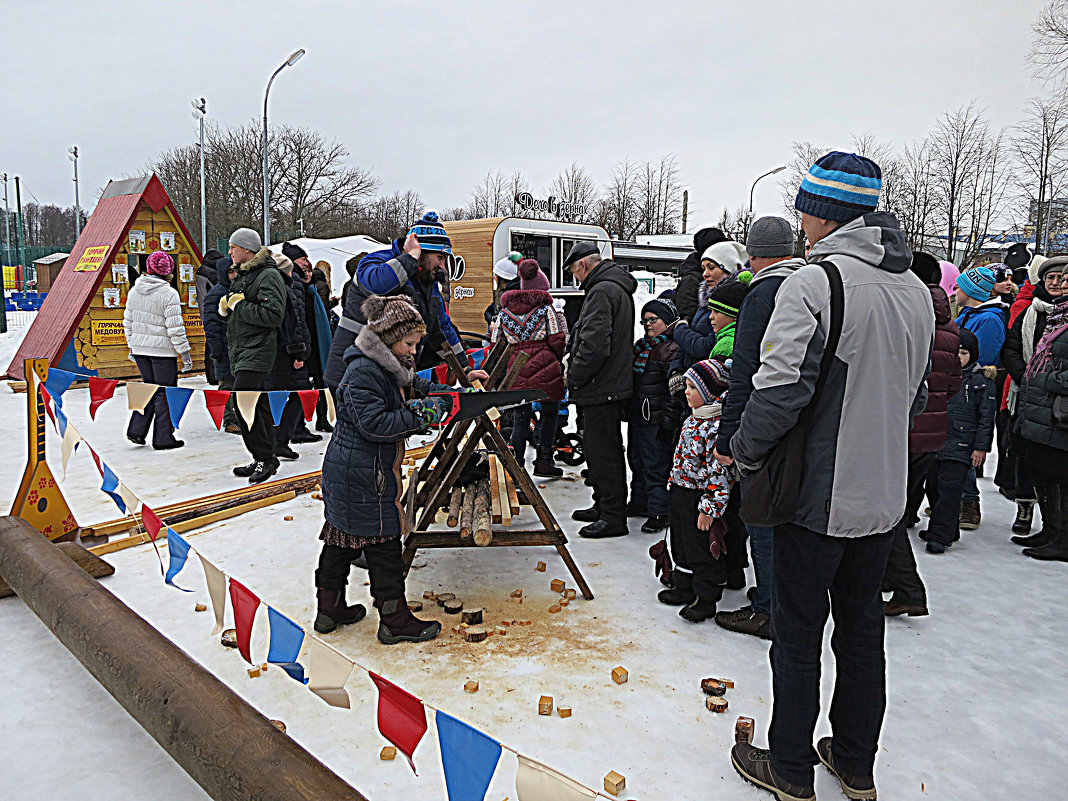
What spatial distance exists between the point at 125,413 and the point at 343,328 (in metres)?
6.40

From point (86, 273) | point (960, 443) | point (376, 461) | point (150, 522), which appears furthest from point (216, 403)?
point (86, 273)

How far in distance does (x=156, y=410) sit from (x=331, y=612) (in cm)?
504

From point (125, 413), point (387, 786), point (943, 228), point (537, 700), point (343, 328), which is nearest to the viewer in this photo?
point (387, 786)

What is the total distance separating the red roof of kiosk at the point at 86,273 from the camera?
11.0 m

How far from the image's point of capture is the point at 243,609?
279cm

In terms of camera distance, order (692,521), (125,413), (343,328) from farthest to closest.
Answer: (125,413) < (343,328) < (692,521)

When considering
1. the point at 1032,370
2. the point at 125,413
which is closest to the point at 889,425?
the point at 1032,370

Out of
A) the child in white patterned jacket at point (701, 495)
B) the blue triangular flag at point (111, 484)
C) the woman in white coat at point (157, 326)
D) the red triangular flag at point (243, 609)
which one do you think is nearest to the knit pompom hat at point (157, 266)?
the woman in white coat at point (157, 326)

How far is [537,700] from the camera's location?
3.21 meters

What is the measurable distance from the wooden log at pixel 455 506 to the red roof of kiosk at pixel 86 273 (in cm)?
875

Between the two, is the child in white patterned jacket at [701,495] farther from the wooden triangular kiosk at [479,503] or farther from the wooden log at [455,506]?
the wooden log at [455,506]

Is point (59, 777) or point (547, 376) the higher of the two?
point (547, 376)

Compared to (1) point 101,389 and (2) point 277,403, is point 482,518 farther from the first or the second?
(1) point 101,389

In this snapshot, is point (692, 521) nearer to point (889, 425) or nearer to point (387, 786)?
point (889, 425)
